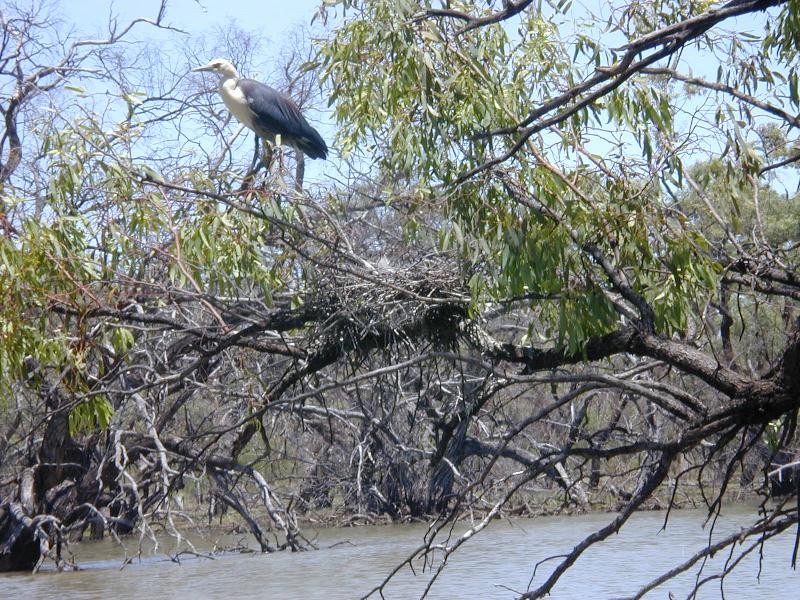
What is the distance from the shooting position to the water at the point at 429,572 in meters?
9.74

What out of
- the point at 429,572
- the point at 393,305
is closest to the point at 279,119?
the point at 393,305

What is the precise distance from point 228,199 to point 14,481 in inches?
293

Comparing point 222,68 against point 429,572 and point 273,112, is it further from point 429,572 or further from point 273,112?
point 429,572

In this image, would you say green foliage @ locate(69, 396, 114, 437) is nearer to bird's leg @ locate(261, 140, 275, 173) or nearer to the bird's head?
bird's leg @ locate(261, 140, 275, 173)

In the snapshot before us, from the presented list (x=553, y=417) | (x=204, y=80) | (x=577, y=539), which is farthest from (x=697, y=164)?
(x=204, y=80)

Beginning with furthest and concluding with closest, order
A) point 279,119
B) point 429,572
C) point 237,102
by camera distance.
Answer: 1. point 429,572
2. point 237,102
3. point 279,119

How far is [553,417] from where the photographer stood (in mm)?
16641

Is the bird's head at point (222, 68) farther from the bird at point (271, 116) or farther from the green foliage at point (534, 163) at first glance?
the green foliage at point (534, 163)

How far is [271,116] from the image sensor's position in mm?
8164

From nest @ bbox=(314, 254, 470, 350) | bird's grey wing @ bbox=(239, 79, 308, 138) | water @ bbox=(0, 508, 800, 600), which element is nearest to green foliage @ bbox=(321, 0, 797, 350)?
nest @ bbox=(314, 254, 470, 350)

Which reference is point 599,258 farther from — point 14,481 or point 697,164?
point 697,164

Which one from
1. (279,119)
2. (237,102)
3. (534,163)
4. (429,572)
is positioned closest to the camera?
(534,163)

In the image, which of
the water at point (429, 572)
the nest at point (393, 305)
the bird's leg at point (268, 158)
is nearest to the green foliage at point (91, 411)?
the nest at point (393, 305)

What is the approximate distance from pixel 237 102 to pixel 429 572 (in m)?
4.92
